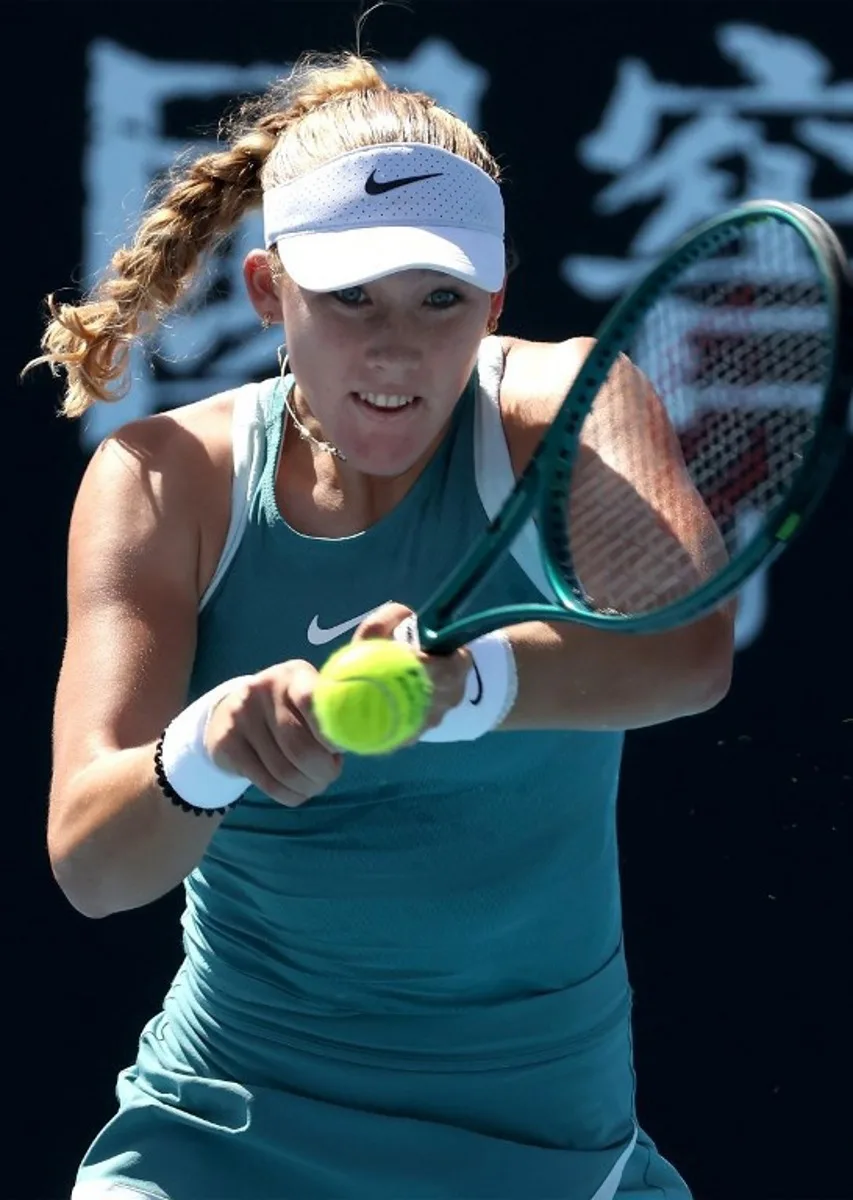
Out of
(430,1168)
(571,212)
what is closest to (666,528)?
(430,1168)

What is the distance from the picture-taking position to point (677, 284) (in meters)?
2.05

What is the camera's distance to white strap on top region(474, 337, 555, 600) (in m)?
2.18

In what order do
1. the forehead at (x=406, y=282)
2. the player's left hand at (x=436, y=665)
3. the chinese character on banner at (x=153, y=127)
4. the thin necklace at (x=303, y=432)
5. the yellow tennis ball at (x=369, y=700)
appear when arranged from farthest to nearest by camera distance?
1. the chinese character on banner at (x=153, y=127)
2. the thin necklace at (x=303, y=432)
3. the forehead at (x=406, y=282)
4. the player's left hand at (x=436, y=665)
5. the yellow tennis ball at (x=369, y=700)

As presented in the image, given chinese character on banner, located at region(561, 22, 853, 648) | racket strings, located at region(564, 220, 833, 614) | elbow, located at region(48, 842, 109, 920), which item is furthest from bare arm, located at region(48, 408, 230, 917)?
chinese character on banner, located at region(561, 22, 853, 648)

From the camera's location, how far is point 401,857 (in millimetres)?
2270

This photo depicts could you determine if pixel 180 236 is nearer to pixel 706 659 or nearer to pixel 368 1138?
pixel 706 659

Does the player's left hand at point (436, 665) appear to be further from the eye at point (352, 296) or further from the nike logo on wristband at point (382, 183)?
the nike logo on wristband at point (382, 183)

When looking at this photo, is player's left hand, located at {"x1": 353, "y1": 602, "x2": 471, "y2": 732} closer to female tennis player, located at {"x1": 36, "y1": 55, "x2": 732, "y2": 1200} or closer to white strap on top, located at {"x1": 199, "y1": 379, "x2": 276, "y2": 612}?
female tennis player, located at {"x1": 36, "y1": 55, "x2": 732, "y2": 1200}

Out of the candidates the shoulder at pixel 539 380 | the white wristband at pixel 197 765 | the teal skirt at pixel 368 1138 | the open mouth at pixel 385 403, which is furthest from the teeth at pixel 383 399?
the teal skirt at pixel 368 1138

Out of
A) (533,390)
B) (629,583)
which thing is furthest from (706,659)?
(533,390)

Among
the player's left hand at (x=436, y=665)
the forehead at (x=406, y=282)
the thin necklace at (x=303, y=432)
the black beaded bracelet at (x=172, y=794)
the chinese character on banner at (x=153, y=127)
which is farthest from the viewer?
the chinese character on banner at (x=153, y=127)

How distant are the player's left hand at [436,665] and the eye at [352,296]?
0.35 meters

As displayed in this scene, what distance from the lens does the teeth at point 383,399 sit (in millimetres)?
2105

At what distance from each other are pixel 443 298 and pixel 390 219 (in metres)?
0.09
